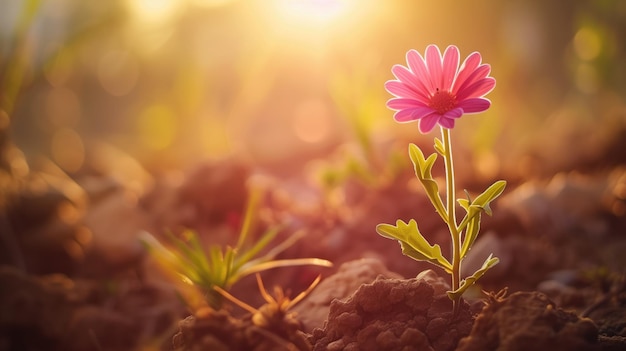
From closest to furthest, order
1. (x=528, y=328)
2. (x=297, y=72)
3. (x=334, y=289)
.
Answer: (x=528, y=328), (x=334, y=289), (x=297, y=72)

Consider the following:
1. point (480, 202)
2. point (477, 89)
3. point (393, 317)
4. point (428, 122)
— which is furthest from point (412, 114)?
point (393, 317)

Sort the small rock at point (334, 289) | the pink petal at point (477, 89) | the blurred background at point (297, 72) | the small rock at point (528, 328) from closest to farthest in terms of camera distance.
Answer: the small rock at point (528, 328)
the pink petal at point (477, 89)
the small rock at point (334, 289)
the blurred background at point (297, 72)

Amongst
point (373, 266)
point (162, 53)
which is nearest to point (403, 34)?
point (162, 53)

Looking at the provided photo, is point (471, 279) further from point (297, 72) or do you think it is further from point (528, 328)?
point (297, 72)

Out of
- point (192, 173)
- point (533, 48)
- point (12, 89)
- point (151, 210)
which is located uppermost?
point (533, 48)

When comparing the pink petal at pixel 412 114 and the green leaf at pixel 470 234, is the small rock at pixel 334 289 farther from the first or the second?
the pink petal at pixel 412 114

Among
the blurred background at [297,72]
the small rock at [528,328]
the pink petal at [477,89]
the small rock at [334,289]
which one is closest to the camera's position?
the small rock at [528,328]

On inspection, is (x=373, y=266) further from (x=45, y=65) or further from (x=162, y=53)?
(x=162, y=53)

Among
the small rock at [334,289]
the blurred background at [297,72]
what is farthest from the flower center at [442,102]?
the blurred background at [297,72]
